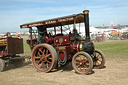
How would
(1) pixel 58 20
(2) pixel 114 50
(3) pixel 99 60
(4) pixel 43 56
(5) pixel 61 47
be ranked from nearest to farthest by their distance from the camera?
(1) pixel 58 20, (5) pixel 61 47, (4) pixel 43 56, (3) pixel 99 60, (2) pixel 114 50

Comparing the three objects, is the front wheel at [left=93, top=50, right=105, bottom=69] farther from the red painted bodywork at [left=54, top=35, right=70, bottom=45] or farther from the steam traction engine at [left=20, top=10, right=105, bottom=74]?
the red painted bodywork at [left=54, top=35, right=70, bottom=45]

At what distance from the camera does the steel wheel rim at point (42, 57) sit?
19.4 ft

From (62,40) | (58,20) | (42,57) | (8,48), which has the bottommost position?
(42,57)

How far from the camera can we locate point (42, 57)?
600 cm

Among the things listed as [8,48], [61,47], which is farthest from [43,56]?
[8,48]

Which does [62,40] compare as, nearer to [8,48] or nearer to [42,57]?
[42,57]

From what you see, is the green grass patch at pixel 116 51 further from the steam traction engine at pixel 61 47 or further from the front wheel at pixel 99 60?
the steam traction engine at pixel 61 47

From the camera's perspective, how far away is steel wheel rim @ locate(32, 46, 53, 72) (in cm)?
591

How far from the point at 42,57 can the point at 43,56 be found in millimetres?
64

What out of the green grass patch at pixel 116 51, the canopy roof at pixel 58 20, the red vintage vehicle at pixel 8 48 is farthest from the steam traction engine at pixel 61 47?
the green grass patch at pixel 116 51

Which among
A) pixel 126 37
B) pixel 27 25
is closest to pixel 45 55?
pixel 27 25

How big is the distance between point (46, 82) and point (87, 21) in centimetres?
253

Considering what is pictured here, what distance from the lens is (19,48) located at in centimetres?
728

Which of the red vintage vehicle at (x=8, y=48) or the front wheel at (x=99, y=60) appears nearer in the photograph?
the front wheel at (x=99, y=60)
